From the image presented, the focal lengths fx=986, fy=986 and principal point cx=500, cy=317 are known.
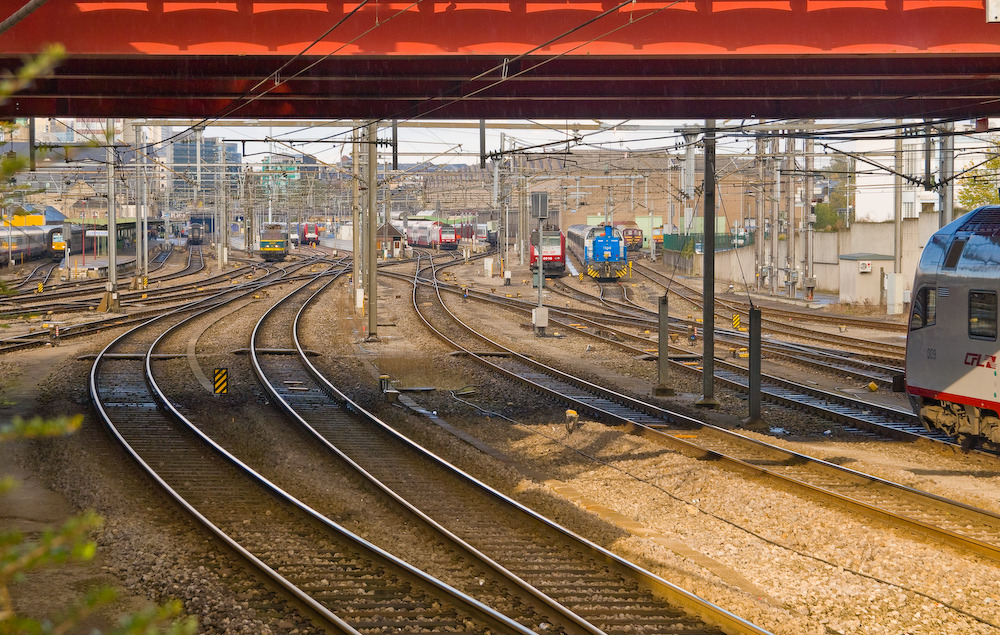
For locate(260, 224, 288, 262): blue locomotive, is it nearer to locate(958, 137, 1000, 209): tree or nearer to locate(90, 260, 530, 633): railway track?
Result: locate(958, 137, 1000, 209): tree

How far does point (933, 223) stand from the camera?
125 feet

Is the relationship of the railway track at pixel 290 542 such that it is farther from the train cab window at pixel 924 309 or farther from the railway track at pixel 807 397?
the train cab window at pixel 924 309

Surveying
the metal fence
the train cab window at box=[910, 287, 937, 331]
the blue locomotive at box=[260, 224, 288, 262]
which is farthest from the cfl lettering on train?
the blue locomotive at box=[260, 224, 288, 262]

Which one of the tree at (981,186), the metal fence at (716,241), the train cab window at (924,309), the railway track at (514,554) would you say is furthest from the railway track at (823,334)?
the railway track at (514,554)

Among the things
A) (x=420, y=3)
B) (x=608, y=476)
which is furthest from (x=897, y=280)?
(x=420, y=3)

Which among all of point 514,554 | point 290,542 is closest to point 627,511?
point 514,554

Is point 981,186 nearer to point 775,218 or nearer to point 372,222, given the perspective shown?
point 775,218

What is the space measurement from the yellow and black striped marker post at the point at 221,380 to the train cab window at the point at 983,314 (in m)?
12.4

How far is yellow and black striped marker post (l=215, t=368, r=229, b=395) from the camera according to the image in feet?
59.8

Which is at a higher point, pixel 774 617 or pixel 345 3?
pixel 345 3

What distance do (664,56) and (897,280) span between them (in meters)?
24.3

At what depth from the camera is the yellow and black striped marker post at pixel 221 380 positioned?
718 inches

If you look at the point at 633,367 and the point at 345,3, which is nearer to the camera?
the point at 345,3

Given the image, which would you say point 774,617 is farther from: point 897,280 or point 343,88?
point 897,280
